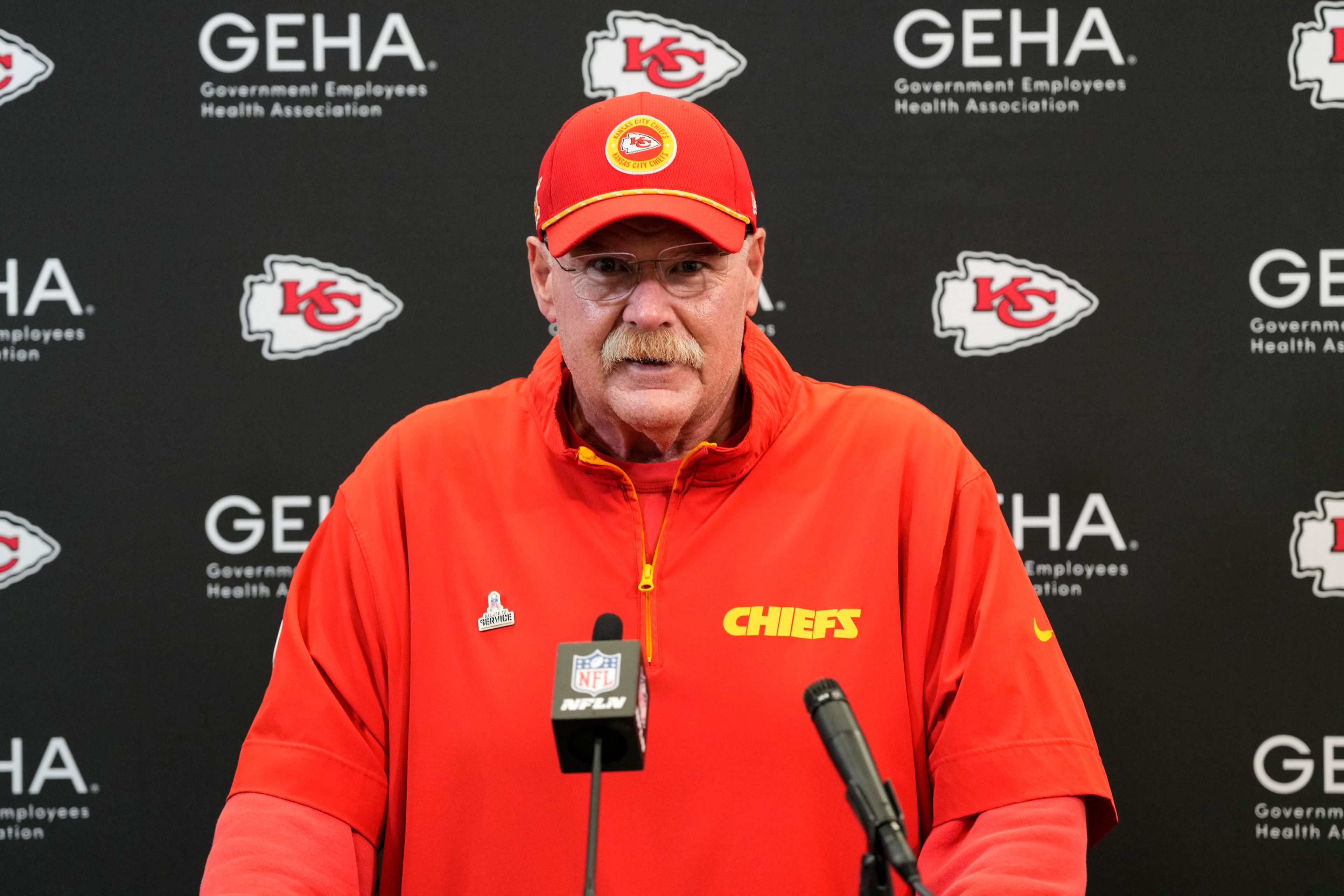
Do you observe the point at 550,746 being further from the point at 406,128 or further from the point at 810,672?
the point at 406,128

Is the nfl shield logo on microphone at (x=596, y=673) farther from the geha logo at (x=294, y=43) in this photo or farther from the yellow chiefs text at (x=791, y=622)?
the geha logo at (x=294, y=43)

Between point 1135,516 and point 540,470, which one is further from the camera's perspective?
point 1135,516

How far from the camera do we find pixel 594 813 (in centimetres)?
75

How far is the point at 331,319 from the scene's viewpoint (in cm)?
198

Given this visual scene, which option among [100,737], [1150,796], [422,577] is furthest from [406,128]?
[1150,796]

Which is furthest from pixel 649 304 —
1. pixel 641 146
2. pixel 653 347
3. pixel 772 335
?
pixel 772 335

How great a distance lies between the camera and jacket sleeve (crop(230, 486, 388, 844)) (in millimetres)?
1173

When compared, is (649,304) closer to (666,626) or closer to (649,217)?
(649,217)

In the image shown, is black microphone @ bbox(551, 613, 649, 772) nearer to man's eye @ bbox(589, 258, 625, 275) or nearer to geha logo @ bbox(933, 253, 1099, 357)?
man's eye @ bbox(589, 258, 625, 275)

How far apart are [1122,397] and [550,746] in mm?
1208

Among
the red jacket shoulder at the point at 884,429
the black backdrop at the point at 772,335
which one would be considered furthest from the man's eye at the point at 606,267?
the black backdrop at the point at 772,335

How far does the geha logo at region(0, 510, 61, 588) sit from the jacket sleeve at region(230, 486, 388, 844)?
37.3 inches

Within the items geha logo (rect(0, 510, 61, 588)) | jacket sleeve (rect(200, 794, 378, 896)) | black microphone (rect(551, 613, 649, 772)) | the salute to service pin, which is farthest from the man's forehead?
geha logo (rect(0, 510, 61, 588))

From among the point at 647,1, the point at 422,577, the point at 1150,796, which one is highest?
the point at 647,1
